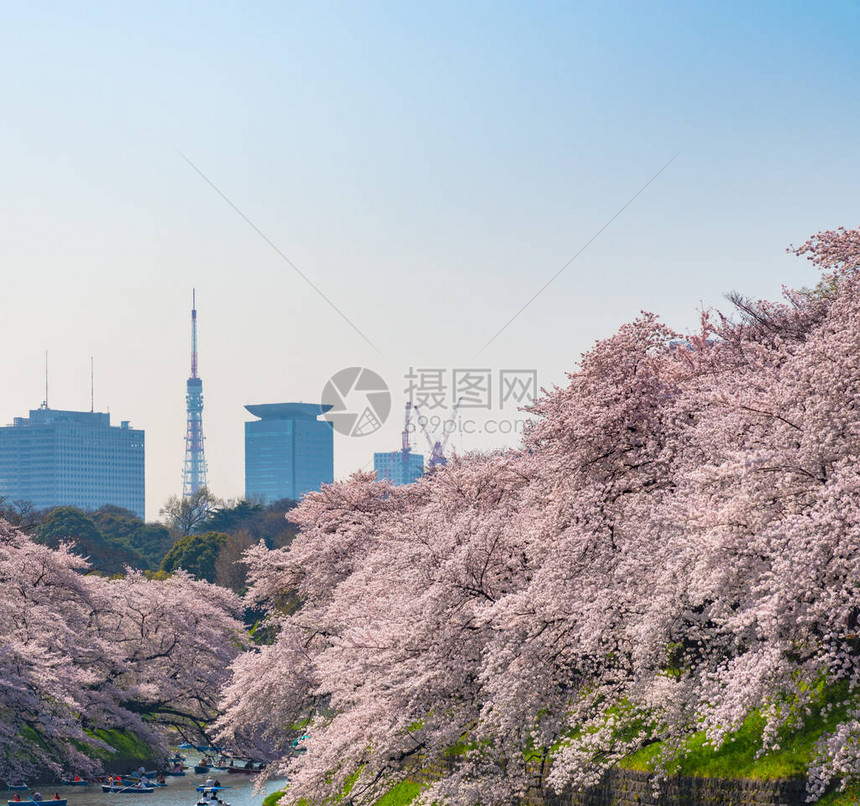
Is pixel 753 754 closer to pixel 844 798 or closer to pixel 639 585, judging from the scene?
pixel 844 798

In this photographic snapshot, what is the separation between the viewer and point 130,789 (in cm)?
5244

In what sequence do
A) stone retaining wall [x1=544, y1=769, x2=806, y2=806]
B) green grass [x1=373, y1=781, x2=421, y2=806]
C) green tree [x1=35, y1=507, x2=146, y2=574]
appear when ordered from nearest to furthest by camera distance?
stone retaining wall [x1=544, y1=769, x2=806, y2=806] < green grass [x1=373, y1=781, x2=421, y2=806] < green tree [x1=35, y1=507, x2=146, y2=574]

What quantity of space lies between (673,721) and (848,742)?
4.17m

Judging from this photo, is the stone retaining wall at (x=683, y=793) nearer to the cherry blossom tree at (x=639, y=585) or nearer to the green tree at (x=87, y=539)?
the cherry blossom tree at (x=639, y=585)

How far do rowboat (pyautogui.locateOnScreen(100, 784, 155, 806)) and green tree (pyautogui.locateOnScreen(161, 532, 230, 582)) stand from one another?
200ft

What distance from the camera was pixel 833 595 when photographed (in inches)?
762

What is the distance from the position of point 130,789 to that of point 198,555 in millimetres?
65575

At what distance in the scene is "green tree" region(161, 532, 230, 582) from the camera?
11494 centimetres

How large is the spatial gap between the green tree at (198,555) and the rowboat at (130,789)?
61.1m

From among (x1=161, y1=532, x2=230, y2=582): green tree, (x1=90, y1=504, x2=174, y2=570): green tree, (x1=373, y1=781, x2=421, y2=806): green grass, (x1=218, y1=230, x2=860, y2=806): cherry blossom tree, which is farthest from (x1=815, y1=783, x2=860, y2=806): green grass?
(x1=90, y1=504, x2=174, y2=570): green tree

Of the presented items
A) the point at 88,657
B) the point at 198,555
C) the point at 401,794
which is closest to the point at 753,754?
the point at 401,794

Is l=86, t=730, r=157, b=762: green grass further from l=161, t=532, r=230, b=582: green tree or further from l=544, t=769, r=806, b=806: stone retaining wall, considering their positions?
l=161, t=532, r=230, b=582: green tree

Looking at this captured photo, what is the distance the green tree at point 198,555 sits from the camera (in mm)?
114938

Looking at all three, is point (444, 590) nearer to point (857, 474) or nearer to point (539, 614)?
point (539, 614)
